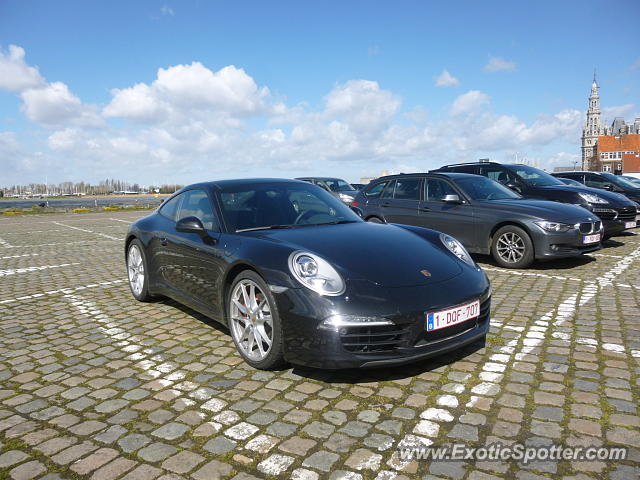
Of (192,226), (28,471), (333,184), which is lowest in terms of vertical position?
(28,471)

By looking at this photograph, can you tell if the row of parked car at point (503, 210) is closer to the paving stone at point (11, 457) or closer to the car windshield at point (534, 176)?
the car windshield at point (534, 176)

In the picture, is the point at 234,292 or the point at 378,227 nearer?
the point at 234,292

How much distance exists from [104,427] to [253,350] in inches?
45.2

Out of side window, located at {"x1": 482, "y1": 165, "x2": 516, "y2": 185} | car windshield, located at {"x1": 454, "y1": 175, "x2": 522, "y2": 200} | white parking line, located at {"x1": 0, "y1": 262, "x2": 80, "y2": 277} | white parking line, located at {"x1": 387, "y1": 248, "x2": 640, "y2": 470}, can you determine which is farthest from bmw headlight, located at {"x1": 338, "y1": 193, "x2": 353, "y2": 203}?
white parking line, located at {"x1": 387, "y1": 248, "x2": 640, "y2": 470}

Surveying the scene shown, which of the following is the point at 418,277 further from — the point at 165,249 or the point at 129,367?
the point at 165,249

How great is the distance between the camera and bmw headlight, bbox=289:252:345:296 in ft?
10.3

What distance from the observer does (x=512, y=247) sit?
731 cm

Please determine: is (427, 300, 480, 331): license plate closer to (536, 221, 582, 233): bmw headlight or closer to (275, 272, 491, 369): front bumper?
(275, 272, 491, 369): front bumper

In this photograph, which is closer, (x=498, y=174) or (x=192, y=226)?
(x=192, y=226)

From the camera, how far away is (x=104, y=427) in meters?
2.78

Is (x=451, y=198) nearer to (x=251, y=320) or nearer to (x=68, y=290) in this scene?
(x=251, y=320)

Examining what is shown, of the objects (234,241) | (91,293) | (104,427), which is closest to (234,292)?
(234,241)

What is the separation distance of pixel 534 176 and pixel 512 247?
3815 mm

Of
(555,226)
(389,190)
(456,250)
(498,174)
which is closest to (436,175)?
(389,190)
